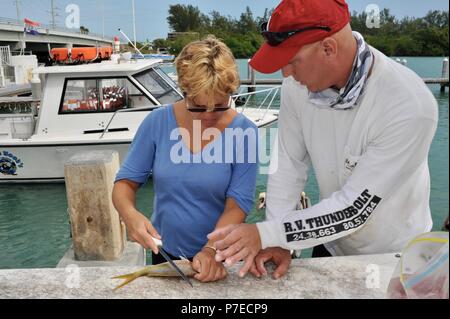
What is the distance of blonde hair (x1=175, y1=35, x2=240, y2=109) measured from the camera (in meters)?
1.80

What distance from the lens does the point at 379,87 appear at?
1509mm

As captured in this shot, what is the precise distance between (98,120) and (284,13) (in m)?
7.12

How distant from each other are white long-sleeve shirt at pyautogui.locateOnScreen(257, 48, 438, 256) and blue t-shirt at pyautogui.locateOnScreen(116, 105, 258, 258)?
0.16 m

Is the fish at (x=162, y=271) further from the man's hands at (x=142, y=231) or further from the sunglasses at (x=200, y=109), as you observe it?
the sunglasses at (x=200, y=109)

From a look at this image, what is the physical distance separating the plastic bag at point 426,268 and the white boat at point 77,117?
23.0ft

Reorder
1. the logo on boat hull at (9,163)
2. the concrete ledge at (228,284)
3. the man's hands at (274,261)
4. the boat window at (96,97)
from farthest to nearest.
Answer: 1. the logo on boat hull at (9,163)
2. the boat window at (96,97)
3. the man's hands at (274,261)
4. the concrete ledge at (228,284)

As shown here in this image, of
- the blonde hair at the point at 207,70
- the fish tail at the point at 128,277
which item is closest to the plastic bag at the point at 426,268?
the fish tail at the point at 128,277

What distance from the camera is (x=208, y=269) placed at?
156 centimetres

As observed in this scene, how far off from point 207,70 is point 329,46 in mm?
550

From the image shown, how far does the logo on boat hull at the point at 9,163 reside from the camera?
27.1 feet

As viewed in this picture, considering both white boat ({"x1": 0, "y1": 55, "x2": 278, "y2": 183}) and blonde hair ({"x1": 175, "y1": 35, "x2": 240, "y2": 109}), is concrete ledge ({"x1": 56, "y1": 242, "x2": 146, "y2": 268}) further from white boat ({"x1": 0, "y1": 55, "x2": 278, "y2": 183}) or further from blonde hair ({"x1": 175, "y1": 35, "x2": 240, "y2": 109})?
white boat ({"x1": 0, "y1": 55, "x2": 278, "y2": 183})

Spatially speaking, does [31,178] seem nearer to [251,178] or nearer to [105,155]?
[105,155]

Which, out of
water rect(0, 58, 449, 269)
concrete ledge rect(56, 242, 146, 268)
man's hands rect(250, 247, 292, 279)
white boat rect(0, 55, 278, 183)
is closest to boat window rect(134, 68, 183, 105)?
white boat rect(0, 55, 278, 183)

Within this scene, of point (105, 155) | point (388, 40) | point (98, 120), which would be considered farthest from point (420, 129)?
point (98, 120)
